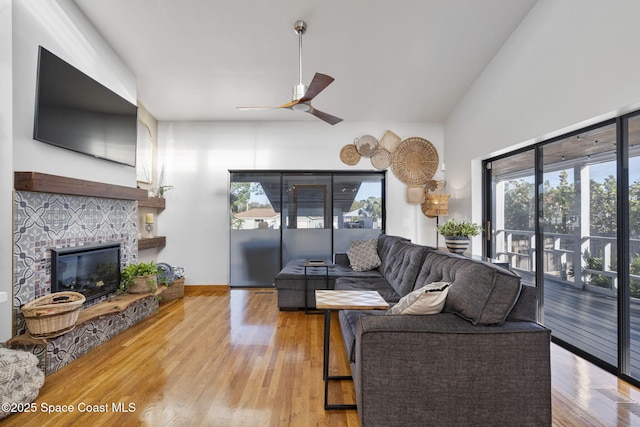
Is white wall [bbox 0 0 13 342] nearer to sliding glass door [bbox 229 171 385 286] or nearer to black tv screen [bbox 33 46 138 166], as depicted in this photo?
black tv screen [bbox 33 46 138 166]

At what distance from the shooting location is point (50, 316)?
7.29 ft

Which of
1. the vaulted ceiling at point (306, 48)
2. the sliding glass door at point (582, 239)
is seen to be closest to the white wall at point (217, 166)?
the vaulted ceiling at point (306, 48)

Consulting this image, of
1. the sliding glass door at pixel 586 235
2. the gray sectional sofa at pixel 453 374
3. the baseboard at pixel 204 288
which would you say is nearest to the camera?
the gray sectional sofa at pixel 453 374

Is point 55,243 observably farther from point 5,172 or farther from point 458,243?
point 458,243

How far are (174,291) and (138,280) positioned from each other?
1102 mm

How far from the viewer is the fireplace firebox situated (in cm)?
266

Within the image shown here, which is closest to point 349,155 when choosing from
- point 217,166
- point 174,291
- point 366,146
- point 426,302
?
point 366,146

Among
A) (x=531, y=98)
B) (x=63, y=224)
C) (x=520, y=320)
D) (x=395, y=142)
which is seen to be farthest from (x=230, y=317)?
(x=531, y=98)

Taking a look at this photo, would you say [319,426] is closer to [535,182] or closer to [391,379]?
[391,379]

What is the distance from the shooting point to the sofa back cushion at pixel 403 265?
2.71 meters

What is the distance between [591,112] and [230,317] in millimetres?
4127

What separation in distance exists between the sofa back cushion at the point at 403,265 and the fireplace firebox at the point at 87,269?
322 cm

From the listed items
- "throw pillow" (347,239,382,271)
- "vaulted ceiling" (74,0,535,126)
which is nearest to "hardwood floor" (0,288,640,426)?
"throw pillow" (347,239,382,271)

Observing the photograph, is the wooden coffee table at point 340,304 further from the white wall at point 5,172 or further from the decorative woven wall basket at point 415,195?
the decorative woven wall basket at point 415,195
